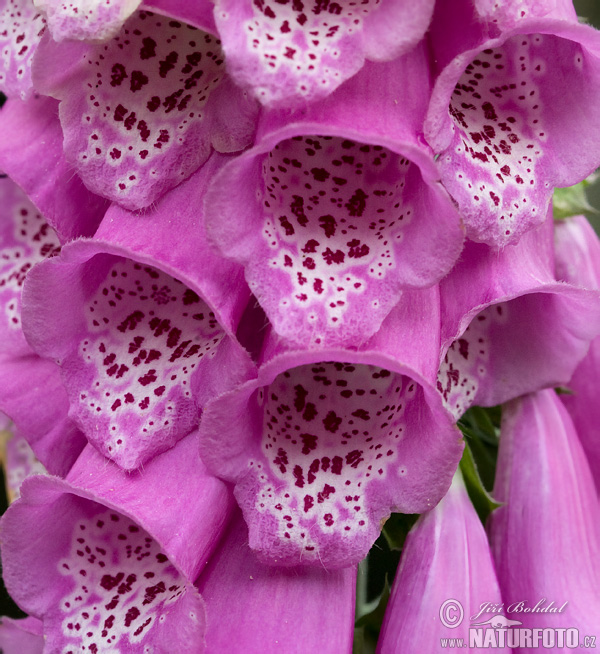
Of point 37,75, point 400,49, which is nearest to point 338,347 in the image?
point 400,49

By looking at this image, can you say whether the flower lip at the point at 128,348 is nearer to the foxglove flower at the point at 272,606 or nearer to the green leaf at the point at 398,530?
the foxglove flower at the point at 272,606

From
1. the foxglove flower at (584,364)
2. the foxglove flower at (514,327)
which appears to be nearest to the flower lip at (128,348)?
the foxglove flower at (514,327)

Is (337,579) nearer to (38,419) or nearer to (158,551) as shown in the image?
(158,551)

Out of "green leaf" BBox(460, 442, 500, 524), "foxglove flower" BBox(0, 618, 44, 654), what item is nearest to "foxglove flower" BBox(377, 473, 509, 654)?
"green leaf" BBox(460, 442, 500, 524)

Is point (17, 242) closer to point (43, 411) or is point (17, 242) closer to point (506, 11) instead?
point (43, 411)

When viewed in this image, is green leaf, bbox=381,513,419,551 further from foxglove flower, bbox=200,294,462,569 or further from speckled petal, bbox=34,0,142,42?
speckled petal, bbox=34,0,142,42
